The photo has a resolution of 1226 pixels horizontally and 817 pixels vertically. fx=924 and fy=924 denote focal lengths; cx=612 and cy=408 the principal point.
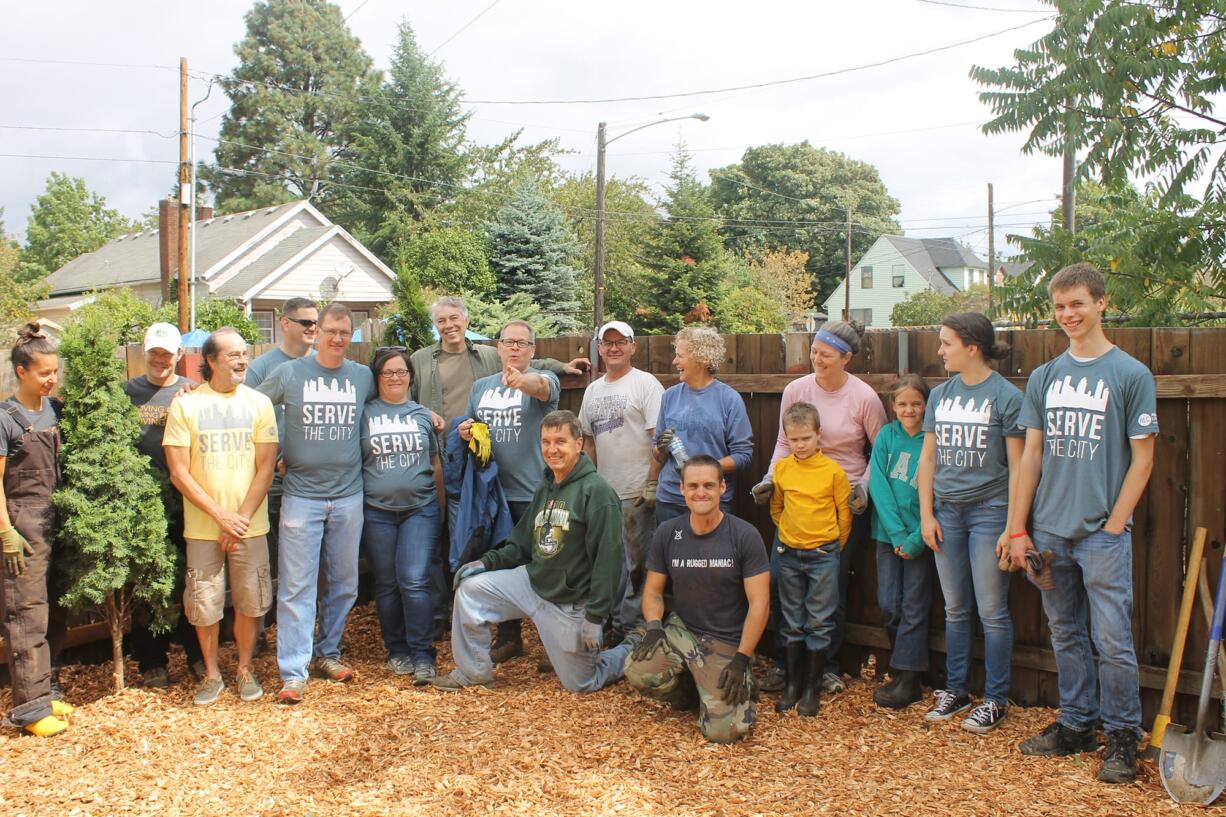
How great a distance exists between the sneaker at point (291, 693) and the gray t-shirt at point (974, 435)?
11.5 ft

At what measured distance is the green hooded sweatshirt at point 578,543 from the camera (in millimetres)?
4867

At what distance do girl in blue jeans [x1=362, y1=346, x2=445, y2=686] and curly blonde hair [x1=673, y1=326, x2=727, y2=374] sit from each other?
166 cm

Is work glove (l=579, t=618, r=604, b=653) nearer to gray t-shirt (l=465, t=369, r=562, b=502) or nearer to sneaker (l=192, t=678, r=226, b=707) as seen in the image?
gray t-shirt (l=465, t=369, r=562, b=502)

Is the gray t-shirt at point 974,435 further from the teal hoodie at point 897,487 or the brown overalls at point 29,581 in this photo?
the brown overalls at point 29,581

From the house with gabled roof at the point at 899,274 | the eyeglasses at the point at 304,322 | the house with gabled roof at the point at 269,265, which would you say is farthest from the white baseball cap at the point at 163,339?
the house with gabled roof at the point at 899,274

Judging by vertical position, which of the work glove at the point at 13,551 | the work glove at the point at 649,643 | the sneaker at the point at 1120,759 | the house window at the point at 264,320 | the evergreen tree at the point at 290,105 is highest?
the evergreen tree at the point at 290,105

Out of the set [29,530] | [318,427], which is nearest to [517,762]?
[318,427]

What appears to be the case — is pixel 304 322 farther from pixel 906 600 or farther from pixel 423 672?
pixel 906 600

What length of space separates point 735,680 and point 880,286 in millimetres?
64496

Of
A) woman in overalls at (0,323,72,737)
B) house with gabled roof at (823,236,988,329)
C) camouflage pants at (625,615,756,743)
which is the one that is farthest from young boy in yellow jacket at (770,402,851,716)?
house with gabled roof at (823,236,988,329)

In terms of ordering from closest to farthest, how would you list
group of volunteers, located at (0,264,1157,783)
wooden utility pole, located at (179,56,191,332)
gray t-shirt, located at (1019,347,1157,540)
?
gray t-shirt, located at (1019,347,1157,540) < group of volunteers, located at (0,264,1157,783) < wooden utility pole, located at (179,56,191,332)

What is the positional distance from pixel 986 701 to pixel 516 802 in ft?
7.49

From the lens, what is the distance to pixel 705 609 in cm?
460

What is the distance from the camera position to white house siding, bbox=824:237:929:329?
2495 inches
